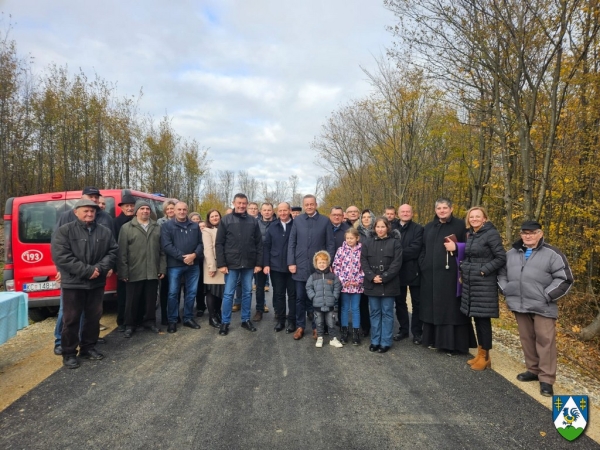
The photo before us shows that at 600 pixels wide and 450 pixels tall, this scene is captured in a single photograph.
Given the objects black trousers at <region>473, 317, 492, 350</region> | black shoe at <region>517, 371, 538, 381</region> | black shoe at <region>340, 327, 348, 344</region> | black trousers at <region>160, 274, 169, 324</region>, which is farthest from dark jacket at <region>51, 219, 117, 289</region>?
black shoe at <region>517, 371, 538, 381</region>

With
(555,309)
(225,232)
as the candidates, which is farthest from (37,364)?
(555,309)

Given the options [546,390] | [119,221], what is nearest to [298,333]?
[546,390]

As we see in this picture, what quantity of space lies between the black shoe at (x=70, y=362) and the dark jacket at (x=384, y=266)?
11.7ft

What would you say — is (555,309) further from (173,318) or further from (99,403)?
(173,318)

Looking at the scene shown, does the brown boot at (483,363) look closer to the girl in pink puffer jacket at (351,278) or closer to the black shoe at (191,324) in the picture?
the girl in pink puffer jacket at (351,278)

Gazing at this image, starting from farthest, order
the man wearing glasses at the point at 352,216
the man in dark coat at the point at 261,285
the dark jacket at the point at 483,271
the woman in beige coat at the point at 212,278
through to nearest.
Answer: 1. the man wearing glasses at the point at 352,216
2. the man in dark coat at the point at 261,285
3. the woman in beige coat at the point at 212,278
4. the dark jacket at the point at 483,271

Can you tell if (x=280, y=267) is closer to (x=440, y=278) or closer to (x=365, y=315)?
(x=365, y=315)

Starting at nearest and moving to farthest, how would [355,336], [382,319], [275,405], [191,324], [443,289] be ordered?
1. [275,405]
2. [443,289]
3. [382,319]
4. [355,336]
5. [191,324]

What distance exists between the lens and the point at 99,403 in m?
3.06

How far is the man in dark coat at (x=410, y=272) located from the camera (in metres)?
4.84

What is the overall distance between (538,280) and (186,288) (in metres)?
4.73

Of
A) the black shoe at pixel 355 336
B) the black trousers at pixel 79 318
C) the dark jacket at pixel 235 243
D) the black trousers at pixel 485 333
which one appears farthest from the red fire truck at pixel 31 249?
the black trousers at pixel 485 333

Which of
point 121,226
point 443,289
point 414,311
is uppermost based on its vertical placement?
point 121,226

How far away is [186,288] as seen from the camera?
5.49 meters
